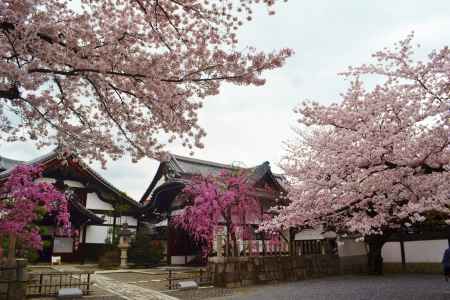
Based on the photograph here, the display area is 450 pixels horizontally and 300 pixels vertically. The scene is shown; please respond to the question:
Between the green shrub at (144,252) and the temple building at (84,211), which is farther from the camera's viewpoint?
the temple building at (84,211)

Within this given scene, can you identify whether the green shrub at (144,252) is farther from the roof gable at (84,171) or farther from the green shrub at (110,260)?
the roof gable at (84,171)

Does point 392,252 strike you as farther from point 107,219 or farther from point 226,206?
point 107,219

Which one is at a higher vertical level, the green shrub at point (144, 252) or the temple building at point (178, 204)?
the temple building at point (178, 204)

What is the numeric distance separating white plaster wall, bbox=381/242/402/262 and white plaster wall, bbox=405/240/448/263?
424 millimetres

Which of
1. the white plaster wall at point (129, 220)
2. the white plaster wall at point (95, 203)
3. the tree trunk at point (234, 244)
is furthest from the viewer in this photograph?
the white plaster wall at point (129, 220)

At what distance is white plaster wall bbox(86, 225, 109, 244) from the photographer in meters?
21.6

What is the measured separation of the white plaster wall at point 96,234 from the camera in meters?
21.6

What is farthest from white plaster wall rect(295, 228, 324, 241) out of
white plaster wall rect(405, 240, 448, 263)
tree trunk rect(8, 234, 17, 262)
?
tree trunk rect(8, 234, 17, 262)

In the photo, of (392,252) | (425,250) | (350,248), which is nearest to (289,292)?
(350,248)

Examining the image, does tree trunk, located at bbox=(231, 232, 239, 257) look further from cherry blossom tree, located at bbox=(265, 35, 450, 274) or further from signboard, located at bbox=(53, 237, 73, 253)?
signboard, located at bbox=(53, 237, 73, 253)

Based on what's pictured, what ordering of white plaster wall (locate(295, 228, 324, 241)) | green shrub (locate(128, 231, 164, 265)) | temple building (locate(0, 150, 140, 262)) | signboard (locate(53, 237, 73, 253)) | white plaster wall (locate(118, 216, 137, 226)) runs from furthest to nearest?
white plaster wall (locate(118, 216, 137, 226)) → signboard (locate(53, 237, 73, 253)) → temple building (locate(0, 150, 140, 262)) → white plaster wall (locate(295, 228, 324, 241)) → green shrub (locate(128, 231, 164, 265))

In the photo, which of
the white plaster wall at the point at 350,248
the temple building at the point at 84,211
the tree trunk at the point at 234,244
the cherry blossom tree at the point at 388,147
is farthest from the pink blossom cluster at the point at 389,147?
A: the temple building at the point at 84,211

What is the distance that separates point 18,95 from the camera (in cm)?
564

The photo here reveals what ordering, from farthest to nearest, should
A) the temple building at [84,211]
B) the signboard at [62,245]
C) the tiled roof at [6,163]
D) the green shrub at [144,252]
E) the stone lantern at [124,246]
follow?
the tiled roof at [6,163] < the signboard at [62,245] < the temple building at [84,211] < the green shrub at [144,252] < the stone lantern at [124,246]
